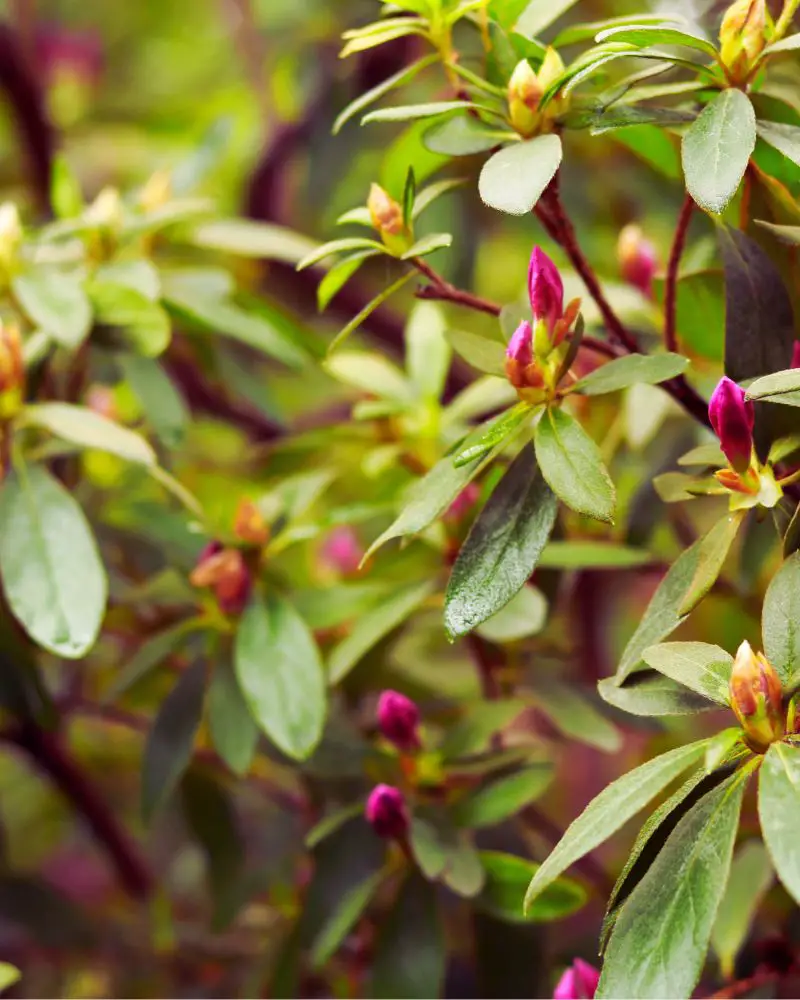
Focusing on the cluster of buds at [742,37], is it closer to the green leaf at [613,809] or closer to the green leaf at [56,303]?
the green leaf at [613,809]

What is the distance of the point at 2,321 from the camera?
2.92 ft

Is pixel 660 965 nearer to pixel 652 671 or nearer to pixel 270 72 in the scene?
pixel 652 671

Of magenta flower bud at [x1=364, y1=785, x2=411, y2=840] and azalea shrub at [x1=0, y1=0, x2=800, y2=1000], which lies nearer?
azalea shrub at [x1=0, y1=0, x2=800, y2=1000]

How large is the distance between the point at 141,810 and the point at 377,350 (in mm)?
1030

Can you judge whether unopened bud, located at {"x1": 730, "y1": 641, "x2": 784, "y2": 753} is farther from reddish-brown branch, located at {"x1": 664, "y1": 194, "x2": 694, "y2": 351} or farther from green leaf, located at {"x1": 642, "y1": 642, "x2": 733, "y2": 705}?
reddish-brown branch, located at {"x1": 664, "y1": 194, "x2": 694, "y2": 351}

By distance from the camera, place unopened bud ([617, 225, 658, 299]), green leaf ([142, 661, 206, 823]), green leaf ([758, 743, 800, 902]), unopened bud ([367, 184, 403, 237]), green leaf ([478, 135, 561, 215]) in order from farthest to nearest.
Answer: unopened bud ([617, 225, 658, 299])
green leaf ([142, 661, 206, 823])
unopened bud ([367, 184, 403, 237])
green leaf ([478, 135, 561, 215])
green leaf ([758, 743, 800, 902])

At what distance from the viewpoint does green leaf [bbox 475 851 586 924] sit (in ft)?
2.45

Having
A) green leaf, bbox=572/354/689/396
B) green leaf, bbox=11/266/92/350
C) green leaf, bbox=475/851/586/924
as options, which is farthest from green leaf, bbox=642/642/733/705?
green leaf, bbox=11/266/92/350

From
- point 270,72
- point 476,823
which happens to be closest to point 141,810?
point 476,823

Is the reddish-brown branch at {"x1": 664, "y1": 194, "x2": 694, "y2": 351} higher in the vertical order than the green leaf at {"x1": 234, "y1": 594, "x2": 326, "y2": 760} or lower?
higher

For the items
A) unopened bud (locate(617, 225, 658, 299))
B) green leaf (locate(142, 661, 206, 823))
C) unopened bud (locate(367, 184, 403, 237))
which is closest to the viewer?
unopened bud (locate(367, 184, 403, 237))

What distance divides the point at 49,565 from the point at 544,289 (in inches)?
15.6

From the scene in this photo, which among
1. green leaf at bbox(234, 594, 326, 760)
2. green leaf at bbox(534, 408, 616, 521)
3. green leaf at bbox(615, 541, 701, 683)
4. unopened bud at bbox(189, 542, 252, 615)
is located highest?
green leaf at bbox(534, 408, 616, 521)

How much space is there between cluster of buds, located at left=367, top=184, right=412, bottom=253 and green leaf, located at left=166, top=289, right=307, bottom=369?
330mm
